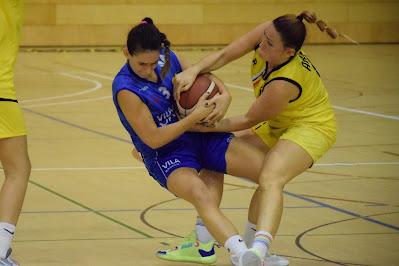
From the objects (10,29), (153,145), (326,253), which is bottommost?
(326,253)

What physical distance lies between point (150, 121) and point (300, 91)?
2.95 feet

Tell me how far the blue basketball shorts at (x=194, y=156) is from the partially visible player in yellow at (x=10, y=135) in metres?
0.76

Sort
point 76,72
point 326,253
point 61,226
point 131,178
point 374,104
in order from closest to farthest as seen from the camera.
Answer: point 326,253, point 61,226, point 131,178, point 374,104, point 76,72

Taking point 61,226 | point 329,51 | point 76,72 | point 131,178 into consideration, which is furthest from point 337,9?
point 61,226

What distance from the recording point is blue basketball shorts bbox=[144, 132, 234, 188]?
5.96 meters

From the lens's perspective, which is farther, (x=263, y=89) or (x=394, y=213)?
(x=394, y=213)

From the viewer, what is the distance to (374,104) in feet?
44.1

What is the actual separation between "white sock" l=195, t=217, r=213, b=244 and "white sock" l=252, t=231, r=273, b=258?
0.65 metres

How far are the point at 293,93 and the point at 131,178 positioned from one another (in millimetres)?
3119

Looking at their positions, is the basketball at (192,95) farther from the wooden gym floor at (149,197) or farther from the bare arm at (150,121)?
the wooden gym floor at (149,197)

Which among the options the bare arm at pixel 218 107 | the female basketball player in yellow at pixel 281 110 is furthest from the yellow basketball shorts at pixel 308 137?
the bare arm at pixel 218 107

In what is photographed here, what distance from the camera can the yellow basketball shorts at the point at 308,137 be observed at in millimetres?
5969

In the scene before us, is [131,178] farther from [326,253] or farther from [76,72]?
[76,72]

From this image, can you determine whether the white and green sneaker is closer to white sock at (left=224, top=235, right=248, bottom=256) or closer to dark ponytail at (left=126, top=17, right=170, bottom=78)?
white sock at (left=224, top=235, right=248, bottom=256)
